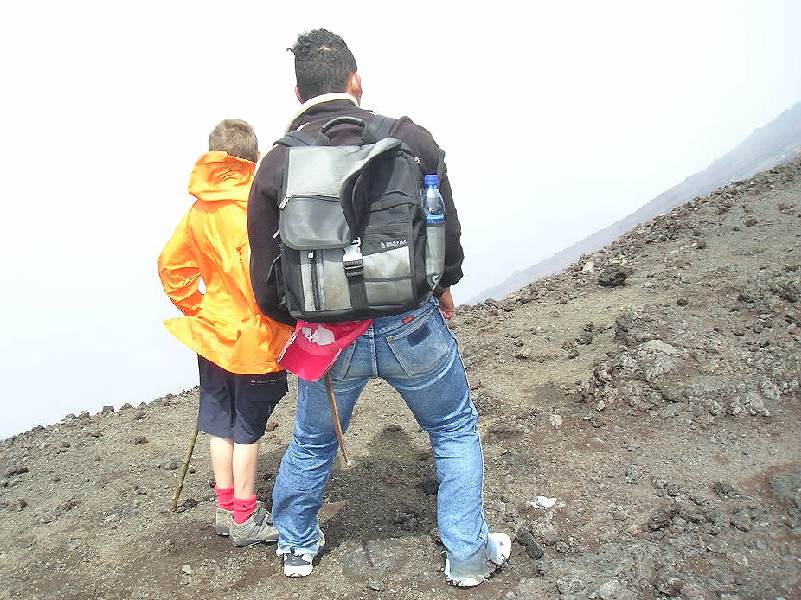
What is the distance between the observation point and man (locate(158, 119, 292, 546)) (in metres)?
3.46

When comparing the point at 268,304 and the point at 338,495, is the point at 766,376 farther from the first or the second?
the point at 268,304

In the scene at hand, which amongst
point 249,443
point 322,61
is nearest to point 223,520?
point 249,443

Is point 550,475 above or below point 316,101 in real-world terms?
below

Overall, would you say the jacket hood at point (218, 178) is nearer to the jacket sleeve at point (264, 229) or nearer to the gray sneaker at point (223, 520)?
the jacket sleeve at point (264, 229)

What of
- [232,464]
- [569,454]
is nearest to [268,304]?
[232,464]

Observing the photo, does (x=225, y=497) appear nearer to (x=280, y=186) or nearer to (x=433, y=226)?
(x=280, y=186)

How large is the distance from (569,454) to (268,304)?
8.09 ft

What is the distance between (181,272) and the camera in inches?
148

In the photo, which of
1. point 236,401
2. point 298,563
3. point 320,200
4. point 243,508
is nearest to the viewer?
point 320,200

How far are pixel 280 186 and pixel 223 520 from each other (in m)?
2.26

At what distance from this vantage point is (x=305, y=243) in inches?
104

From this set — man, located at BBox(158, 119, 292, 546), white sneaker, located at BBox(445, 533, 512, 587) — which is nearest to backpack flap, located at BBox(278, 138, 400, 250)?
man, located at BBox(158, 119, 292, 546)

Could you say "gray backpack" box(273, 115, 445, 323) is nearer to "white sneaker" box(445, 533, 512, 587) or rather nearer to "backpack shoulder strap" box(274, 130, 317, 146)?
"backpack shoulder strap" box(274, 130, 317, 146)

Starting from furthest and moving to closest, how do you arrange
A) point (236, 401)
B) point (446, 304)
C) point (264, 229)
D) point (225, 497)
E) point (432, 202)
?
point (225, 497)
point (236, 401)
point (446, 304)
point (264, 229)
point (432, 202)
